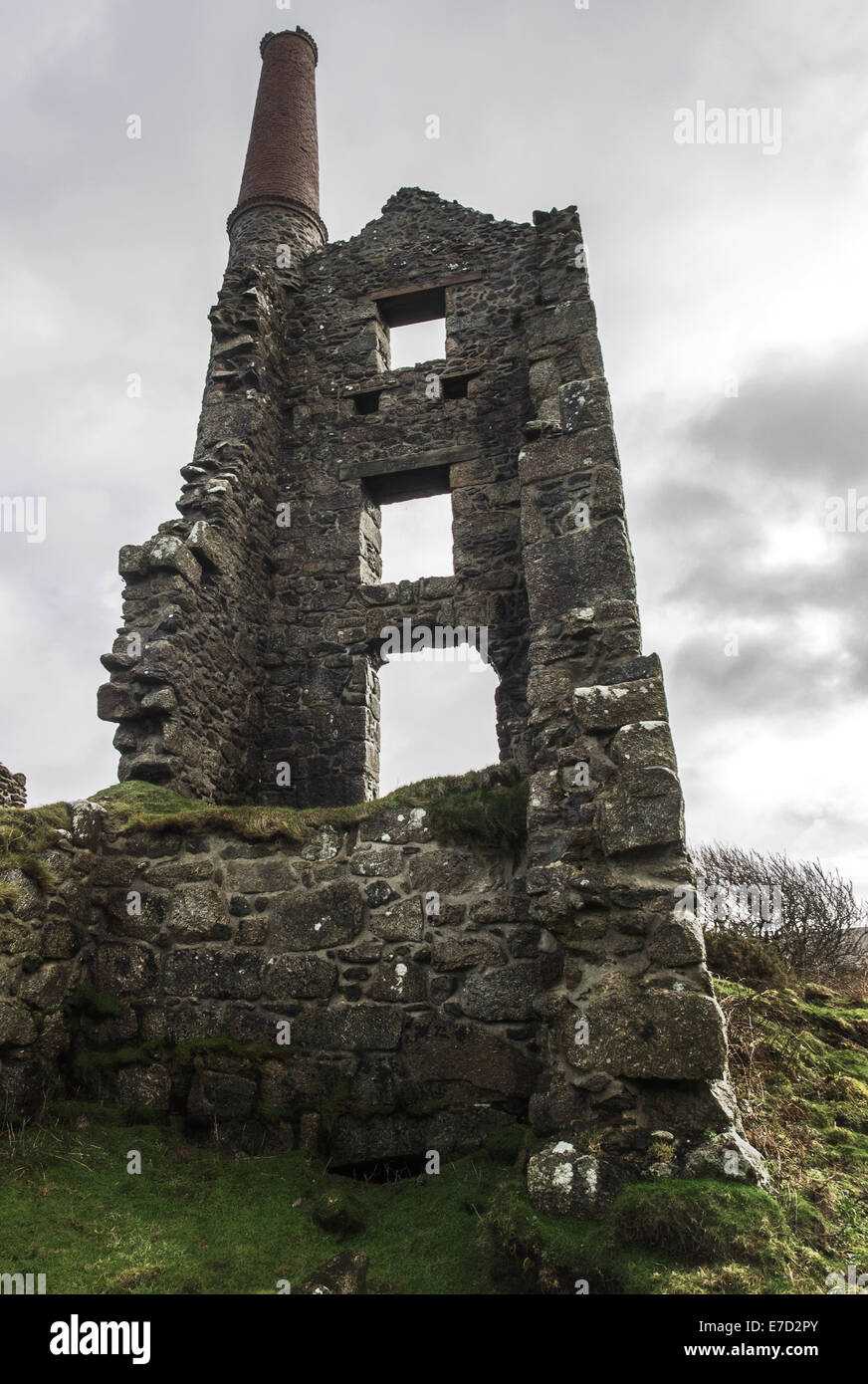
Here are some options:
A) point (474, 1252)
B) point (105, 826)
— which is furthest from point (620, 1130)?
point (105, 826)

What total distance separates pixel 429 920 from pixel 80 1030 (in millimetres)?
2343

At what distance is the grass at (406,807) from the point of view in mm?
5348

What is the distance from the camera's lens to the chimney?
13133 millimetres

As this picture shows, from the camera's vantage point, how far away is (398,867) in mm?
5492

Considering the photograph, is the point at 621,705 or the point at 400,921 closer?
the point at 621,705

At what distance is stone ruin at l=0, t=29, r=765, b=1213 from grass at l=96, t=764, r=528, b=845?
0.26ft

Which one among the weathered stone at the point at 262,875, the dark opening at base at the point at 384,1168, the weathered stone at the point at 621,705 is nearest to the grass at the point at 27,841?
the weathered stone at the point at 262,875

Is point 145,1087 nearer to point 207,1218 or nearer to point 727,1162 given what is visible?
point 207,1218

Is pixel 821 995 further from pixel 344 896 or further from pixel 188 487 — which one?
pixel 188 487

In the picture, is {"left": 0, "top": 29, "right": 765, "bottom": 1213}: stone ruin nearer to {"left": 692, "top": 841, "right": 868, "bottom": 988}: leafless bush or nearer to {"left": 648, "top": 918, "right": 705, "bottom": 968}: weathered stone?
{"left": 648, "top": 918, "right": 705, "bottom": 968}: weathered stone

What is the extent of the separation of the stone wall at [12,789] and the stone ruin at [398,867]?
18.3 ft

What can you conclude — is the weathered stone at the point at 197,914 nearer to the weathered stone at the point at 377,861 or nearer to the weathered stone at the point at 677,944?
the weathered stone at the point at 377,861

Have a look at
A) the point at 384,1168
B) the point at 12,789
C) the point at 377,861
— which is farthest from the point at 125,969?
the point at 12,789

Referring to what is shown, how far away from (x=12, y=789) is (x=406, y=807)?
9.38 meters
